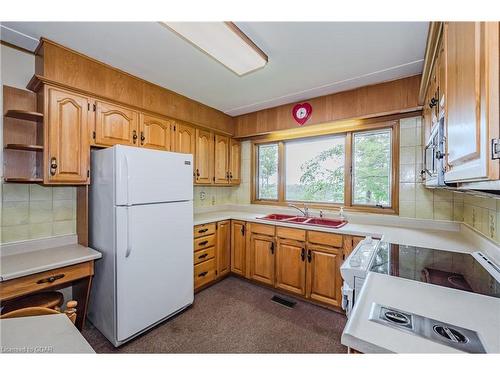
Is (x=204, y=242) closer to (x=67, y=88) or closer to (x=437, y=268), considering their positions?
(x=67, y=88)

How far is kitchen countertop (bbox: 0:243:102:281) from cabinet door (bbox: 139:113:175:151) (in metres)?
1.13

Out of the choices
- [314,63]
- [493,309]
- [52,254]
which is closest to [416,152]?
[314,63]

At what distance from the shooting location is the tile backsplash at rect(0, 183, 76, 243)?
5.85 feet

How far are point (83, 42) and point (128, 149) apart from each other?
0.86 m

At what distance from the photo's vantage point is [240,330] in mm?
1979

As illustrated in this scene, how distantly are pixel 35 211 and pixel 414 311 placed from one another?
2712 millimetres

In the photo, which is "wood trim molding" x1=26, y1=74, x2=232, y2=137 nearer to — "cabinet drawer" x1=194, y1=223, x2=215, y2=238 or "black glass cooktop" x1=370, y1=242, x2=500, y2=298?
"cabinet drawer" x1=194, y1=223, x2=215, y2=238

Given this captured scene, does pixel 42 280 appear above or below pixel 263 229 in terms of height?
below

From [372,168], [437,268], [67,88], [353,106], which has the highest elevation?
[353,106]

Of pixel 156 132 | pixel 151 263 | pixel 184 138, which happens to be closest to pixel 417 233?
pixel 151 263

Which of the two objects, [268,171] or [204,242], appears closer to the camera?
[204,242]

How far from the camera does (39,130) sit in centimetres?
183

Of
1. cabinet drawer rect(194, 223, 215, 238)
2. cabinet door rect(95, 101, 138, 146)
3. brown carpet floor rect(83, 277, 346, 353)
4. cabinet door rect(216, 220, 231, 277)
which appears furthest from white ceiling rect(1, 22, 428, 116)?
brown carpet floor rect(83, 277, 346, 353)
